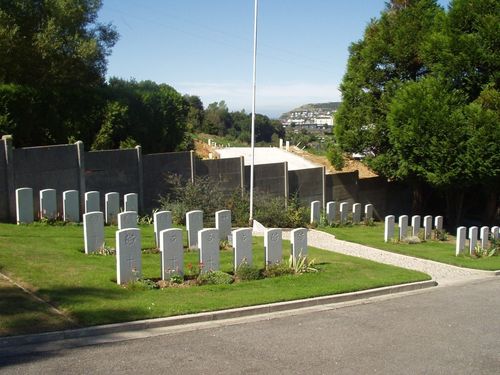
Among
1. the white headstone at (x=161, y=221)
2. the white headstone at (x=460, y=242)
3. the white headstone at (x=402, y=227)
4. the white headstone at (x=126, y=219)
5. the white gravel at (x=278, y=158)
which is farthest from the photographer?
the white gravel at (x=278, y=158)

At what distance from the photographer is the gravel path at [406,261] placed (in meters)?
15.6

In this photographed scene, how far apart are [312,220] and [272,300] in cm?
1320

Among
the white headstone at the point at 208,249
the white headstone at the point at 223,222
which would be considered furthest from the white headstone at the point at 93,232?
the white headstone at the point at 223,222

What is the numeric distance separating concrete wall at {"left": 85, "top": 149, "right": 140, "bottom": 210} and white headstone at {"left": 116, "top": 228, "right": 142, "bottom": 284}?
318 inches

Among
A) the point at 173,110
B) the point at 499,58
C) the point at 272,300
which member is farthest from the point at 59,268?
the point at 499,58

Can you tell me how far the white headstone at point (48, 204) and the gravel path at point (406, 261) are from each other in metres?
7.36

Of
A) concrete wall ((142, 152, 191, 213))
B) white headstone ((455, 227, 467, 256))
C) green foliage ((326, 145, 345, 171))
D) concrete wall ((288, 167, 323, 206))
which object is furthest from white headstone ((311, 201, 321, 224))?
white headstone ((455, 227, 467, 256))

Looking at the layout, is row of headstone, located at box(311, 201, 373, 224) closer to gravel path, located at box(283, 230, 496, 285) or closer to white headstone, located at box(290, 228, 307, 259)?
gravel path, located at box(283, 230, 496, 285)

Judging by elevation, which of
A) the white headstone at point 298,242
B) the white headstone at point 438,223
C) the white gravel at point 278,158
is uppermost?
the white gravel at point 278,158

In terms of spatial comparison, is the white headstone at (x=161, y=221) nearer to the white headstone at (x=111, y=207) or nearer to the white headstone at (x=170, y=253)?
the white headstone at (x=170, y=253)

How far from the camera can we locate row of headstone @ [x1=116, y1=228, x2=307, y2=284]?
34.5ft

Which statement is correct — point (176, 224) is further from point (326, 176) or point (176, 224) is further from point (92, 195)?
point (326, 176)

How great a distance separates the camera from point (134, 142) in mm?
22078

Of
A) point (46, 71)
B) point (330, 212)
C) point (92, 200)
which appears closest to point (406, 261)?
point (330, 212)
